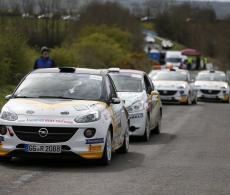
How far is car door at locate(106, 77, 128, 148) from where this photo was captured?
13445mm

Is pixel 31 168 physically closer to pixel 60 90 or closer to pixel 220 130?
pixel 60 90

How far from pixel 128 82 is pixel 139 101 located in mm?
1582

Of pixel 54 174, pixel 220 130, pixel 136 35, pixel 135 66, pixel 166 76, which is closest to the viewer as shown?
pixel 54 174

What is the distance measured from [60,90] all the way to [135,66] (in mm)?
51301

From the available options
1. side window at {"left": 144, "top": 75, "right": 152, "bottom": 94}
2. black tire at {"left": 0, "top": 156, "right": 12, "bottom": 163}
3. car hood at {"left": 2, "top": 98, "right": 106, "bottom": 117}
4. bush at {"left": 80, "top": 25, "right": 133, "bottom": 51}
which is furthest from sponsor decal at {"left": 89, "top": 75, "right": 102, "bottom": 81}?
bush at {"left": 80, "top": 25, "right": 133, "bottom": 51}

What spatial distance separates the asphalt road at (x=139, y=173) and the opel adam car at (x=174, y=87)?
1768 centimetres

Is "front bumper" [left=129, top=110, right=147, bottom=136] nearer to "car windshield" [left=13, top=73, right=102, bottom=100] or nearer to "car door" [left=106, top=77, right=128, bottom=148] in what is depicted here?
"car door" [left=106, top=77, right=128, bottom=148]

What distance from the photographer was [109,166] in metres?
12.8

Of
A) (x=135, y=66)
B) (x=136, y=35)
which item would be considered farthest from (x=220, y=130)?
(x=136, y=35)

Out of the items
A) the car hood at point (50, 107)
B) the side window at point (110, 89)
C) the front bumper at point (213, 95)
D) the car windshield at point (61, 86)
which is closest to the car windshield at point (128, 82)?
the side window at point (110, 89)

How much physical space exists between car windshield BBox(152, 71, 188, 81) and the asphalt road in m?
19.0

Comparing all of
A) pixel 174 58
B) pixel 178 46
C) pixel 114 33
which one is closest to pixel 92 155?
pixel 114 33

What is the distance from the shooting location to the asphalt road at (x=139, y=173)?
10336 mm

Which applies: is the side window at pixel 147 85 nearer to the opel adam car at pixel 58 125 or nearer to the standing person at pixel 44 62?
the standing person at pixel 44 62
